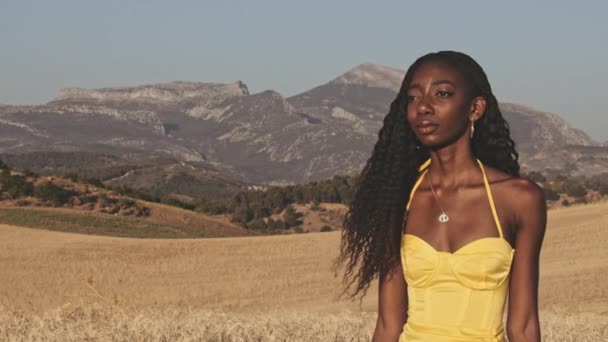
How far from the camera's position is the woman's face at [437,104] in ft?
11.3

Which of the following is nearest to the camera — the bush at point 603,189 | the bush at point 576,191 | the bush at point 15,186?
the bush at point 15,186

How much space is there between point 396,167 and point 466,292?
1.88 feet

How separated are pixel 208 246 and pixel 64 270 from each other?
562 cm

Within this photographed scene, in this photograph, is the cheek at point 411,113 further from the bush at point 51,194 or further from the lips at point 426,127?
the bush at point 51,194

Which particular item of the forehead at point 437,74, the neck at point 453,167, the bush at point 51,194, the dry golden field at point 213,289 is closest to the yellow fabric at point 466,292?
the neck at point 453,167

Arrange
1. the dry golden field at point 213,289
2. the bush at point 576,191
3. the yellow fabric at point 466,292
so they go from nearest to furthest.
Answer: the yellow fabric at point 466,292
the dry golden field at point 213,289
the bush at point 576,191

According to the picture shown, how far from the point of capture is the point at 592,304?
16062 mm

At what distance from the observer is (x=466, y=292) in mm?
3320

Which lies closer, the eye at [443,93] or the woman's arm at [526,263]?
the woman's arm at [526,263]

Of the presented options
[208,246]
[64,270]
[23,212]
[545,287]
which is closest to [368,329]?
[545,287]

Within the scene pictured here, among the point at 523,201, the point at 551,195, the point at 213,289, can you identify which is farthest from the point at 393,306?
the point at 551,195

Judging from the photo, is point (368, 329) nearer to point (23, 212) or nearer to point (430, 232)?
point (430, 232)

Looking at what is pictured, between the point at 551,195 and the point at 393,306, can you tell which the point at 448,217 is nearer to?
the point at 393,306

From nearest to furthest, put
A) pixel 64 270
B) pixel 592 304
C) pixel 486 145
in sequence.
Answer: pixel 486 145 < pixel 592 304 < pixel 64 270
